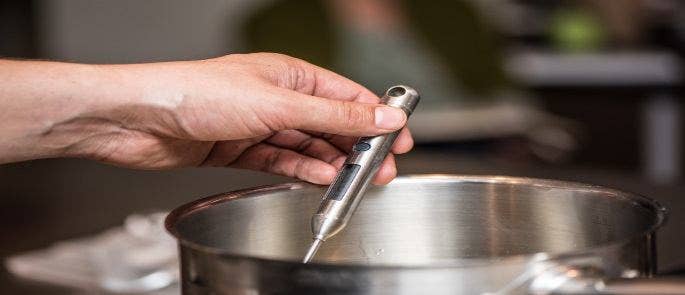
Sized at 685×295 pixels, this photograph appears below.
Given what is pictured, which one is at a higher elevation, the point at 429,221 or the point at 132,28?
the point at 132,28

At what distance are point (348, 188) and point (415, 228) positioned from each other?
0.06 metres

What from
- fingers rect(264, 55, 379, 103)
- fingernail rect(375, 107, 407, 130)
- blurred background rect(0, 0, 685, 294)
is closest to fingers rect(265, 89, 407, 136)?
fingernail rect(375, 107, 407, 130)

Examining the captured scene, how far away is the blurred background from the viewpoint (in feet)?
9.89

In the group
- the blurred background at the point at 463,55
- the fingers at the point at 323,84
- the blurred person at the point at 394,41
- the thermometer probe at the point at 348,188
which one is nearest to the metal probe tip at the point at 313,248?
the thermometer probe at the point at 348,188

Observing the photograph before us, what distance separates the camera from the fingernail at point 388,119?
82 cm

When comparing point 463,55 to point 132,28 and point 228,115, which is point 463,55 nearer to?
point 132,28

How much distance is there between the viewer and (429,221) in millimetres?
801

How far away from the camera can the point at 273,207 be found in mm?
788

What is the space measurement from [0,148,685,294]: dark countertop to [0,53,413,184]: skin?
32 cm

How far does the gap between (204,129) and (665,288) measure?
404mm

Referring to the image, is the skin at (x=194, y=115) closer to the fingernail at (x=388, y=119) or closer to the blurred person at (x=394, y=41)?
the fingernail at (x=388, y=119)

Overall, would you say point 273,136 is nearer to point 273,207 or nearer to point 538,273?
point 273,207

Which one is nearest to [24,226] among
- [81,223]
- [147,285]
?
[81,223]

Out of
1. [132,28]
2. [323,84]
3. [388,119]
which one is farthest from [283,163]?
[132,28]
